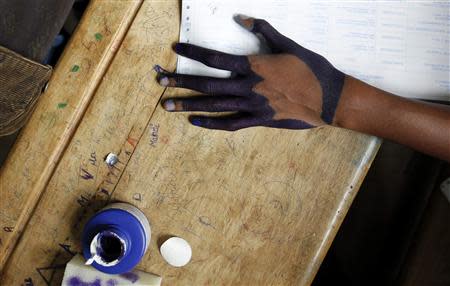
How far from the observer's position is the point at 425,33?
2.27ft

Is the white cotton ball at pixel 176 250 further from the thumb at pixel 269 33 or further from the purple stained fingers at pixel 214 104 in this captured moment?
the thumb at pixel 269 33

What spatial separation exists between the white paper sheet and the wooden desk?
0.24 feet

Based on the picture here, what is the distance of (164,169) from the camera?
0.70 m

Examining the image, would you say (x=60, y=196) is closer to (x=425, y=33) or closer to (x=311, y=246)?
(x=311, y=246)

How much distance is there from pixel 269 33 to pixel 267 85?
9 cm

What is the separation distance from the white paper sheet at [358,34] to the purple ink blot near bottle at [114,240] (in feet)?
0.92

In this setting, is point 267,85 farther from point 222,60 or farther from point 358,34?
point 358,34

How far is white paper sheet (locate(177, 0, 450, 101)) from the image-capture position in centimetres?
68

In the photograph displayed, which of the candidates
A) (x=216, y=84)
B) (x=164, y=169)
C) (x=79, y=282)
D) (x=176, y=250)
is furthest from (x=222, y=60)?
(x=79, y=282)

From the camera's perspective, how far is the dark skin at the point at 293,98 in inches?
25.8

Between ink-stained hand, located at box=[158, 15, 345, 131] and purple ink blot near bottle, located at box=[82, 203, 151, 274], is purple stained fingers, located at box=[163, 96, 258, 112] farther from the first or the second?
purple ink blot near bottle, located at box=[82, 203, 151, 274]

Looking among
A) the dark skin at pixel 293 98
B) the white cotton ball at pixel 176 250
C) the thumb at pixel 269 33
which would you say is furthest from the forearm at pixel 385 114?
the white cotton ball at pixel 176 250

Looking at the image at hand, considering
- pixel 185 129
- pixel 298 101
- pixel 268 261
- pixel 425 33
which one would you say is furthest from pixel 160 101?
pixel 425 33

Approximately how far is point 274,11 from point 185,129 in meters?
0.26
